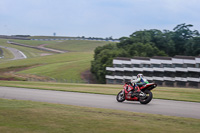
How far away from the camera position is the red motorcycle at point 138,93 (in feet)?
54.6

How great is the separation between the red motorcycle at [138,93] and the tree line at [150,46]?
53.8m

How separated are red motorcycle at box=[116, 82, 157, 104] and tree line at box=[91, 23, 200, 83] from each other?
53.8 metres

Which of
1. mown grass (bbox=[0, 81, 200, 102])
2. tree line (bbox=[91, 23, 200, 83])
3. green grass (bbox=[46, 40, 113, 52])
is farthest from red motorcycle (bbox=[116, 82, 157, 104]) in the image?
green grass (bbox=[46, 40, 113, 52])

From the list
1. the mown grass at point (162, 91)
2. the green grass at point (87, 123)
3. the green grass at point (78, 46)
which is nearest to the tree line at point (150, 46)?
the mown grass at point (162, 91)

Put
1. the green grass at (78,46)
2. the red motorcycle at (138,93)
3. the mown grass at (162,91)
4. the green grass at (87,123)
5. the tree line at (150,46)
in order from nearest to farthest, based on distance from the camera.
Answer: the green grass at (87,123), the red motorcycle at (138,93), the mown grass at (162,91), the tree line at (150,46), the green grass at (78,46)

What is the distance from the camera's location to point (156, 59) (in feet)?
202

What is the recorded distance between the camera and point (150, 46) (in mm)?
83375

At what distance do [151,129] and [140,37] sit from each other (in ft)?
301

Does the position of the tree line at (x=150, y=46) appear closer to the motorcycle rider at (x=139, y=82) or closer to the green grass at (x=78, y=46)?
the motorcycle rider at (x=139, y=82)

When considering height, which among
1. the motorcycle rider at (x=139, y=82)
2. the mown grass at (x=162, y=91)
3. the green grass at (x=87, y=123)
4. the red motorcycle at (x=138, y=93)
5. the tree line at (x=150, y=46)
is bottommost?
the mown grass at (x=162, y=91)

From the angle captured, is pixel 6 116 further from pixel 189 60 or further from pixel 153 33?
pixel 153 33

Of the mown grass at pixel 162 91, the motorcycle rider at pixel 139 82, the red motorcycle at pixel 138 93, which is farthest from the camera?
the mown grass at pixel 162 91

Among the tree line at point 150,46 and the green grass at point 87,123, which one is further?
the tree line at point 150,46

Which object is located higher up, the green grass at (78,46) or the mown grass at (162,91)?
the green grass at (78,46)
